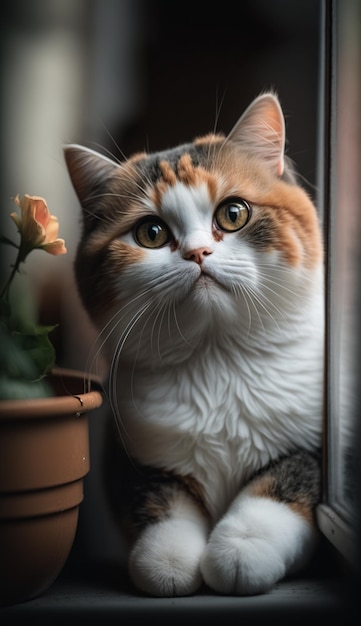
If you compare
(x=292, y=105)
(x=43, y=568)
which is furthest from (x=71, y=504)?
(x=292, y=105)

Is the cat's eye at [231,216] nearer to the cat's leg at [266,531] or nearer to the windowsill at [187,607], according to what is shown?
the cat's leg at [266,531]

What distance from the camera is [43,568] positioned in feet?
2.78

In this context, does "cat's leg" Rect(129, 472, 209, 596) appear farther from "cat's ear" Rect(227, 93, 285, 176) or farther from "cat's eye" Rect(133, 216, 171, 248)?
"cat's ear" Rect(227, 93, 285, 176)

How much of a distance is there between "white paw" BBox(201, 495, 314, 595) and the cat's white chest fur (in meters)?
0.07

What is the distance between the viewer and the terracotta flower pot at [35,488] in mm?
816

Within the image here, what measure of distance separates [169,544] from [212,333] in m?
0.30

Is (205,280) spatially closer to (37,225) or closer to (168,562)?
(37,225)

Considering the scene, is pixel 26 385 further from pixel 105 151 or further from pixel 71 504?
pixel 105 151

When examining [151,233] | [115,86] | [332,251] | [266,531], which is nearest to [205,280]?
[151,233]

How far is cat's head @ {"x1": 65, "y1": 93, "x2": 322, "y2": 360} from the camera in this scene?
0.92m

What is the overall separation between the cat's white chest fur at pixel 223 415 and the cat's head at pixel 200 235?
0.06 meters

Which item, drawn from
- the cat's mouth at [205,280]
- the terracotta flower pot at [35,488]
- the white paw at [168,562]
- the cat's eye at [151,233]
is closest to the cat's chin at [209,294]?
the cat's mouth at [205,280]

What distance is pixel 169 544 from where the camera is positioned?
88cm

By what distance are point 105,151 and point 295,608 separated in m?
0.77
